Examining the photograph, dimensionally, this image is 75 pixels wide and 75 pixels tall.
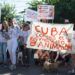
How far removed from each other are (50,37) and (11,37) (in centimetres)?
164

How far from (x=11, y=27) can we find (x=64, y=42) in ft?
7.36

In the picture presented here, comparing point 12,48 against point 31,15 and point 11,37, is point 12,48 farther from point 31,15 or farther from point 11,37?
point 31,15

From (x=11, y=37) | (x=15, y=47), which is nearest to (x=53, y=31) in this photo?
(x=15, y=47)

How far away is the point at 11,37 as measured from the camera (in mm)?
14734

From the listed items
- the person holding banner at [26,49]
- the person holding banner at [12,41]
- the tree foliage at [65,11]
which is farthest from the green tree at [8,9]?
the person holding banner at [12,41]

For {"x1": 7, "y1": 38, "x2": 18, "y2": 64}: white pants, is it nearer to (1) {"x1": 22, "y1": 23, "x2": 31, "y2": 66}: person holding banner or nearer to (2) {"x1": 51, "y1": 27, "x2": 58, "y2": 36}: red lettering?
(1) {"x1": 22, "y1": 23, "x2": 31, "y2": 66}: person holding banner

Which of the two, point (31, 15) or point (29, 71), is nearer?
point (29, 71)

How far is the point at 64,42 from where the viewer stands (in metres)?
13.7

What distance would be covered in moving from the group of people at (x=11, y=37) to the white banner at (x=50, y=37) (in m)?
0.73

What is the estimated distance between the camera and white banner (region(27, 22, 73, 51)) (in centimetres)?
1359

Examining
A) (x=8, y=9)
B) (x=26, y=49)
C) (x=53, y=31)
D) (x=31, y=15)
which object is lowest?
(x=8, y=9)

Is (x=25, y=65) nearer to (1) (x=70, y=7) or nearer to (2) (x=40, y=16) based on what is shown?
(2) (x=40, y=16)

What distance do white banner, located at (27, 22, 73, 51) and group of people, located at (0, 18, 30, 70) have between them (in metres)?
0.73

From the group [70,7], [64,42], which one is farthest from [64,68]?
[70,7]
